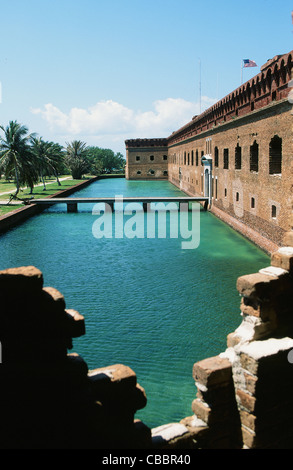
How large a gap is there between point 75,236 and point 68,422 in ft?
54.0

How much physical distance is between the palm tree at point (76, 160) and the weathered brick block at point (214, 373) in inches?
2405

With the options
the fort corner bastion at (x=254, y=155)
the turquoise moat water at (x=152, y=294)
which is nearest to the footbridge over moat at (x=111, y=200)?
the fort corner bastion at (x=254, y=155)

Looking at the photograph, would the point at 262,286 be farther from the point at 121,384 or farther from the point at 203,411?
the point at 121,384

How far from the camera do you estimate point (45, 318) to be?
3.28 metres

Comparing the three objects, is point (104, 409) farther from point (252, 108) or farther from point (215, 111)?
point (215, 111)

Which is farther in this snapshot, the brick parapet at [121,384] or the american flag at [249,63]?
the american flag at [249,63]

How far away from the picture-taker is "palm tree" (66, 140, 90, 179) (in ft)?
209

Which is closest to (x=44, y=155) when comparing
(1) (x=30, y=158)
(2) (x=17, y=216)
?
(1) (x=30, y=158)

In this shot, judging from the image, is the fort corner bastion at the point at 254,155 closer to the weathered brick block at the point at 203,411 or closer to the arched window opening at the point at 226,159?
the arched window opening at the point at 226,159

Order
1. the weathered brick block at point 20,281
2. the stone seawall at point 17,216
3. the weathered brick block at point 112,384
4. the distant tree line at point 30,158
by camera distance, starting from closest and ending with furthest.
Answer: the weathered brick block at point 20,281 → the weathered brick block at point 112,384 → the stone seawall at point 17,216 → the distant tree line at point 30,158

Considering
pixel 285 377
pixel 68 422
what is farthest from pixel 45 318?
pixel 285 377

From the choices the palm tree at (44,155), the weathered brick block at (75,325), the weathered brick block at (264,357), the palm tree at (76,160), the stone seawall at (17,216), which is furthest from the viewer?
the palm tree at (76,160)

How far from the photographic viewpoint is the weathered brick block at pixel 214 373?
4.25 metres
